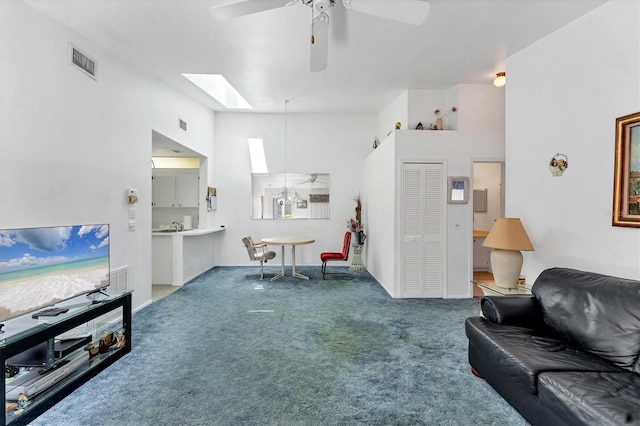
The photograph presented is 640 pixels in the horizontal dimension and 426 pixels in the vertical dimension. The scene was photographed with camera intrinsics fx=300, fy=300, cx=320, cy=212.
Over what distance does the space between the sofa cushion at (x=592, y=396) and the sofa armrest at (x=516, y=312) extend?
65cm

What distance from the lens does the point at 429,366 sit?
2.50 m

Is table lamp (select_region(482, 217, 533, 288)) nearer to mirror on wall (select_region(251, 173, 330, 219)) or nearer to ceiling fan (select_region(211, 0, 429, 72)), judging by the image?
ceiling fan (select_region(211, 0, 429, 72))

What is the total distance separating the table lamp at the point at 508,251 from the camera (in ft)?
9.13

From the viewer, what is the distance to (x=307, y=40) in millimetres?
3258

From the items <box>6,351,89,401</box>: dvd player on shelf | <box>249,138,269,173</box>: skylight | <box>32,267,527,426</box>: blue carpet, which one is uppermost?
<box>249,138,269,173</box>: skylight

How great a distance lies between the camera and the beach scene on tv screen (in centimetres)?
194

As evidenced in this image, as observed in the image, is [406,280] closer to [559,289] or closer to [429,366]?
[429,366]

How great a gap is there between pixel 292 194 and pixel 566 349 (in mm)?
5438

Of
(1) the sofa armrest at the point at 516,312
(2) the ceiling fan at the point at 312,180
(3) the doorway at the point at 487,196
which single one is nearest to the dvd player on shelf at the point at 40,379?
(1) the sofa armrest at the point at 516,312

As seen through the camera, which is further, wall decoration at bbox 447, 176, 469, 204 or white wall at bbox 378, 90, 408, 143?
white wall at bbox 378, 90, 408, 143

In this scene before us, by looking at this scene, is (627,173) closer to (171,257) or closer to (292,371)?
(292,371)

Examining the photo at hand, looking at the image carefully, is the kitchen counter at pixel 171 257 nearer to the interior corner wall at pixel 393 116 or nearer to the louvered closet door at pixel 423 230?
the louvered closet door at pixel 423 230

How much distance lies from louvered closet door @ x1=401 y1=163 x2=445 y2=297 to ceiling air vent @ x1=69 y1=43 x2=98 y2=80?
399 cm

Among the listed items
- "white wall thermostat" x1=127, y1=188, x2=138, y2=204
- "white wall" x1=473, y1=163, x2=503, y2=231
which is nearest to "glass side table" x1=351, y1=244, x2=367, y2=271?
"white wall" x1=473, y1=163, x2=503, y2=231
